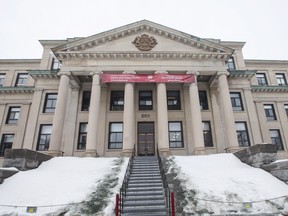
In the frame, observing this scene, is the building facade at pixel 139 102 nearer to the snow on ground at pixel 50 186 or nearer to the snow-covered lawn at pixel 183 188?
the snow on ground at pixel 50 186

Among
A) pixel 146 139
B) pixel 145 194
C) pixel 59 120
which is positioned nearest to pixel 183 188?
pixel 145 194

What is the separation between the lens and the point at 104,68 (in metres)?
20.4

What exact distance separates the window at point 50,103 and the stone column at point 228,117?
1810 cm

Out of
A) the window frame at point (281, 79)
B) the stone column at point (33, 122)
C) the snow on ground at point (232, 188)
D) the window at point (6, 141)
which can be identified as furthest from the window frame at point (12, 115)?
the window frame at point (281, 79)

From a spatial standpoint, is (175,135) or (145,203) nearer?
(145,203)

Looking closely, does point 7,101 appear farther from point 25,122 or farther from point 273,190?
point 273,190

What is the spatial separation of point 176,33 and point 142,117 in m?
9.58

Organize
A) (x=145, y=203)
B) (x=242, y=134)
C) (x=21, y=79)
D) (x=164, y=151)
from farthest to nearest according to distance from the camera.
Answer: (x=21, y=79), (x=242, y=134), (x=164, y=151), (x=145, y=203)

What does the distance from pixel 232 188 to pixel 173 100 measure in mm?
14723

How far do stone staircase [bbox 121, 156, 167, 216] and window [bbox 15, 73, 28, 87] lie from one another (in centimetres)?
2232

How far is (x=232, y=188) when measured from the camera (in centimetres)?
947

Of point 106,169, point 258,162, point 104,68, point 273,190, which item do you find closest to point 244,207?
point 273,190

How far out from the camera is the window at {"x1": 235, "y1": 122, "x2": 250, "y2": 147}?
2173 centimetres

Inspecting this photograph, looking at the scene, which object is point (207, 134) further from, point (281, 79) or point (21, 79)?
point (21, 79)
